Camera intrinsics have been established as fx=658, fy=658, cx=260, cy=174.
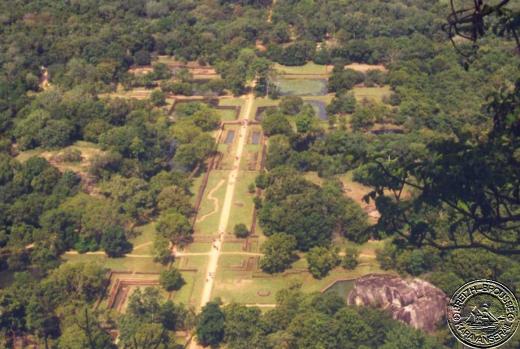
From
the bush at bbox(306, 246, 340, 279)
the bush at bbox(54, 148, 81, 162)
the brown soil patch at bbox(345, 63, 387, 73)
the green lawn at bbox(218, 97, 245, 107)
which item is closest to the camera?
the bush at bbox(306, 246, 340, 279)

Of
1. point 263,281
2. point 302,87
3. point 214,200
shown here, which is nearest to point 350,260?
point 263,281

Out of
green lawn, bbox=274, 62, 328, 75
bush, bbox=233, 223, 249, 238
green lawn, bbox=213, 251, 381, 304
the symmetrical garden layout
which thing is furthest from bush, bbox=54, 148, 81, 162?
green lawn, bbox=274, 62, 328, 75

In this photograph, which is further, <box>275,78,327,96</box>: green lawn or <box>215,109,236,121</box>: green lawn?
<box>275,78,327,96</box>: green lawn

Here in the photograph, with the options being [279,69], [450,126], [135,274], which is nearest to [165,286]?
[135,274]

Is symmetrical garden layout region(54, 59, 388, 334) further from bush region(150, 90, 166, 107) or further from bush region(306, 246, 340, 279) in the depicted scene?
bush region(150, 90, 166, 107)

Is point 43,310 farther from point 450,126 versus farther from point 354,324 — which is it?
point 450,126

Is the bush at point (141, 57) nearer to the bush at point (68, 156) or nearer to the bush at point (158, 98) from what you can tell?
the bush at point (158, 98)

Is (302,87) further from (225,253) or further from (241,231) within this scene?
(225,253)

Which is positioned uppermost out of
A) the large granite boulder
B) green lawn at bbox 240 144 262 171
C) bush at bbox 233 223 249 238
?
the large granite boulder
